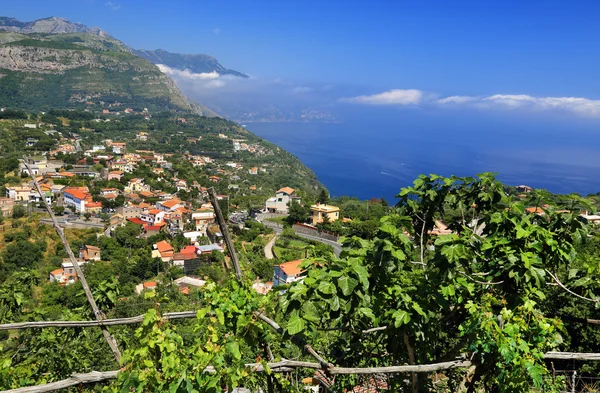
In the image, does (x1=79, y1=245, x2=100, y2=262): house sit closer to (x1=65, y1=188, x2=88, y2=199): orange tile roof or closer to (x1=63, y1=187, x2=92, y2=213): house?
(x1=63, y1=187, x2=92, y2=213): house

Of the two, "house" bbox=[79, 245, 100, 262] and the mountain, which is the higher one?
the mountain

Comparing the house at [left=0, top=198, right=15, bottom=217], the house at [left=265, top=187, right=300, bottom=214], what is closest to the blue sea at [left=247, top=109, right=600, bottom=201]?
the house at [left=265, top=187, right=300, bottom=214]

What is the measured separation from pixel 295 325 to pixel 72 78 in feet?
472

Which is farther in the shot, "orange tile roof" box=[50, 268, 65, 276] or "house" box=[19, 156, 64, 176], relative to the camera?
"house" box=[19, 156, 64, 176]

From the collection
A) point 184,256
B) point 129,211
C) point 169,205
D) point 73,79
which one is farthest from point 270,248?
point 73,79

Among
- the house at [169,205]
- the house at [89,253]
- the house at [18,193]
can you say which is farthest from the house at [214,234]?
the house at [18,193]

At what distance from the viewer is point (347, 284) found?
5.27 ft

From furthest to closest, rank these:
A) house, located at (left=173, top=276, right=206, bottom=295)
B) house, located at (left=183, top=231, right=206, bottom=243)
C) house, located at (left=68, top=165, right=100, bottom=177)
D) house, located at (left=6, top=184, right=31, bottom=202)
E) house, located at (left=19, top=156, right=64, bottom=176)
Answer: house, located at (left=68, top=165, right=100, bottom=177), house, located at (left=19, top=156, right=64, bottom=176), house, located at (left=6, top=184, right=31, bottom=202), house, located at (left=183, top=231, right=206, bottom=243), house, located at (left=173, top=276, right=206, bottom=295)

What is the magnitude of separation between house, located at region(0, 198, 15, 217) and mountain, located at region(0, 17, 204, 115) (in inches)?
3366

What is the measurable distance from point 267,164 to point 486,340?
72.1 meters

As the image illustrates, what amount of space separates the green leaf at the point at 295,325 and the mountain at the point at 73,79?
12197cm

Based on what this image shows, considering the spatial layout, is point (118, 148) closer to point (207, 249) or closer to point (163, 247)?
point (163, 247)

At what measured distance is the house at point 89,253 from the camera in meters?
24.2

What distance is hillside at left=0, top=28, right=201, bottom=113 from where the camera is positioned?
361ft
